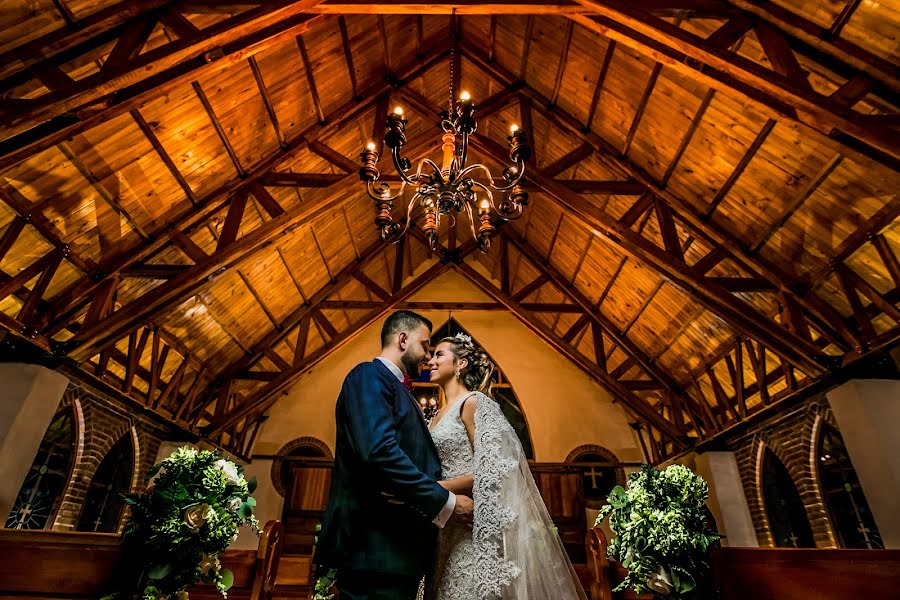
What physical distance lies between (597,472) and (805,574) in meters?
7.92

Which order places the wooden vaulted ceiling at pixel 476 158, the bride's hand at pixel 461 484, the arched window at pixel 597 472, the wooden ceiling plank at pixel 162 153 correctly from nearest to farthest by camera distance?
the bride's hand at pixel 461 484
the wooden vaulted ceiling at pixel 476 158
the wooden ceiling plank at pixel 162 153
the arched window at pixel 597 472

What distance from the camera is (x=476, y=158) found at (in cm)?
964

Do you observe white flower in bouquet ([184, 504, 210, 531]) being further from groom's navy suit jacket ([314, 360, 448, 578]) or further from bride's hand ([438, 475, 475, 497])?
bride's hand ([438, 475, 475, 497])

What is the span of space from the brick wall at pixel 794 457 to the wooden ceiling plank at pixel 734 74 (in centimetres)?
413

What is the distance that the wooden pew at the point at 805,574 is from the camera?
7.22 ft

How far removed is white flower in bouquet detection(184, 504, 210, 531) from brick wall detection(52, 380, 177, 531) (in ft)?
17.6

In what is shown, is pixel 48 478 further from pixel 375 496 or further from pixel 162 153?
pixel 375 496

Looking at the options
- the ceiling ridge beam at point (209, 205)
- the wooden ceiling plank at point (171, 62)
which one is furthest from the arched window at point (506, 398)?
the wooden ceiling plank at point (171, 62)

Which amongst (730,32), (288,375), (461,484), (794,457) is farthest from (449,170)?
(794,457)

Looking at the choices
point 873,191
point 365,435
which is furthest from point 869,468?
point 365,435

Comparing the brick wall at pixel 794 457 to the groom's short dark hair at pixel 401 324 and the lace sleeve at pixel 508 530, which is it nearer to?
the lace sleeve at pixel 508 530

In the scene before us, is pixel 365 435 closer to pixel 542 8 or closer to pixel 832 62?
pixel 542 8

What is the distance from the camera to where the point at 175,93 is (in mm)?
5062

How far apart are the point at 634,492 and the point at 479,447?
156cm
